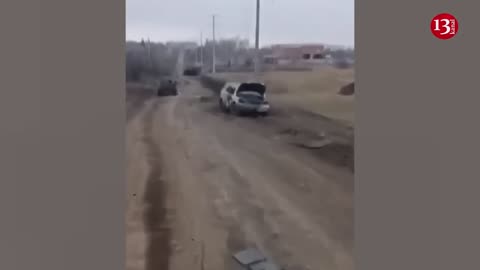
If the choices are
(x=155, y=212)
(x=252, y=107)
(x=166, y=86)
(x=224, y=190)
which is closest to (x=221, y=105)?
(x=252, y=107)

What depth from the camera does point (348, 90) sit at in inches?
113

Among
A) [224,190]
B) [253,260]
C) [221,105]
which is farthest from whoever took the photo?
[221,105]

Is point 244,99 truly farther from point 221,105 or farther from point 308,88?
point 308,88

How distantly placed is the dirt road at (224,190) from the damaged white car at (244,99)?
5 cm

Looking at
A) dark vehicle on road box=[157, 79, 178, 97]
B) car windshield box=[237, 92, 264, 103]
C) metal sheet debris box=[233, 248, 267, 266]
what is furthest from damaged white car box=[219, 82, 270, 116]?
metal sheet debris box=[233, 248, 267, 266]

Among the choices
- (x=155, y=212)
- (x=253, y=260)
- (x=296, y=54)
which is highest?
(x=296, y=54)

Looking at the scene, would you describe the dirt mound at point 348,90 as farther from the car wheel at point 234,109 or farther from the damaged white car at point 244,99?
the car wheel at point 234,109

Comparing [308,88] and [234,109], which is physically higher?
[308,88]

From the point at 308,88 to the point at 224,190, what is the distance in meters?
0.79

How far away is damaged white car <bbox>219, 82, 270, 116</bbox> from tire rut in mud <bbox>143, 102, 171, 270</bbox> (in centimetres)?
40

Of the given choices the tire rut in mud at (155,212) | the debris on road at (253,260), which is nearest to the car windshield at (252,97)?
the tire rut in mud at (155,212)

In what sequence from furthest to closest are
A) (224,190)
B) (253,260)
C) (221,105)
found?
1. (221,105)
2. (224,190)
3. (253,260)

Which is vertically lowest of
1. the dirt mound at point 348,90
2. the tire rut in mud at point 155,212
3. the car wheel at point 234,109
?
the tire rut in mud at point 155,212

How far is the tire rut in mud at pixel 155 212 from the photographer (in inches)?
103
